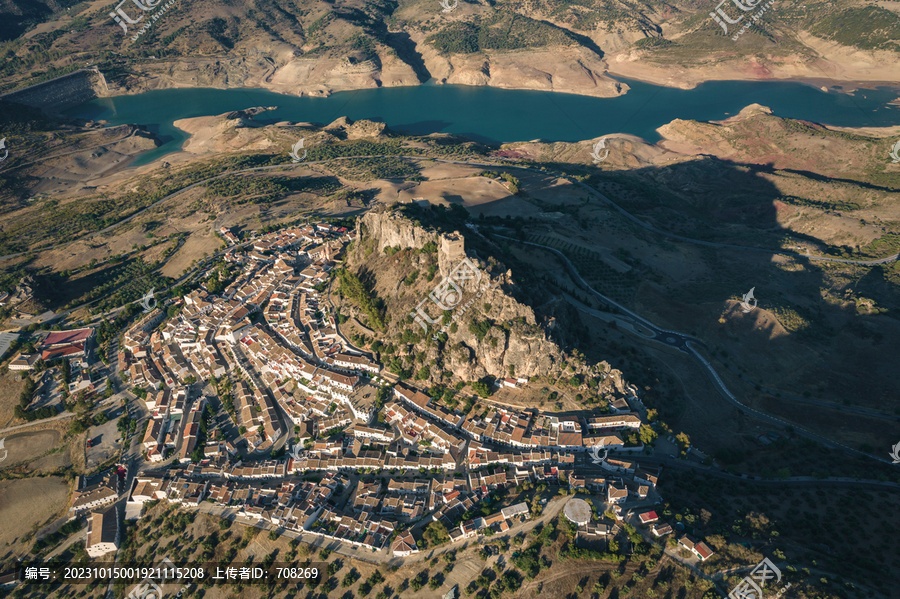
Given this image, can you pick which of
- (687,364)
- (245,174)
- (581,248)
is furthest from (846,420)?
(245,174)

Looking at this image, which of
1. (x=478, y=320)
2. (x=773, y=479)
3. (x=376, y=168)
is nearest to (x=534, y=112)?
(x=376, y=168)

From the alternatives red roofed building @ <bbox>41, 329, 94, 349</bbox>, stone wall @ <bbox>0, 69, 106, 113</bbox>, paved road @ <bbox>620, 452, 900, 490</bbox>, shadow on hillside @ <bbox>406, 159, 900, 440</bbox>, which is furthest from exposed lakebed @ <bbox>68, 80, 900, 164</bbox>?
paved road @ <bbox>620, 452, 900, 490</bbox>

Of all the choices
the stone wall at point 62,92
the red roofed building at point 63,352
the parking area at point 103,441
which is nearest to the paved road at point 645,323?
the parking area at point 103,441

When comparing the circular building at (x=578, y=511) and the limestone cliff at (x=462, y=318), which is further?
the limestone cliff at (x=462, y=318)

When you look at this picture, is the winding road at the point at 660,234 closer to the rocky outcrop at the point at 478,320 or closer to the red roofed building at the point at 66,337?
the rocky outcrop at the point at 478,320

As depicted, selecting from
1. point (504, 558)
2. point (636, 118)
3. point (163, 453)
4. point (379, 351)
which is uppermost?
point (636, 118)

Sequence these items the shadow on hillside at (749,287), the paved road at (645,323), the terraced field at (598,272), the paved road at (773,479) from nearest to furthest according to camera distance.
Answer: the paved road at (773,479) → the shadow on hillside at (749,287) → the paved road at (645,323) → the terraced field at (598,272)

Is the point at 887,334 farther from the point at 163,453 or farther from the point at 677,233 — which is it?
the point at 163,453

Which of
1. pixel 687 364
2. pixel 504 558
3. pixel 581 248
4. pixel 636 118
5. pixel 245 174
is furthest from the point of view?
pixel 636 118

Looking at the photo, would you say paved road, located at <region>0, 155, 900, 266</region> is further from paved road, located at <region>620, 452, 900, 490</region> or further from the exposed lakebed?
Answer: paved road, located at <region>620, 452, 900, 490</region>
